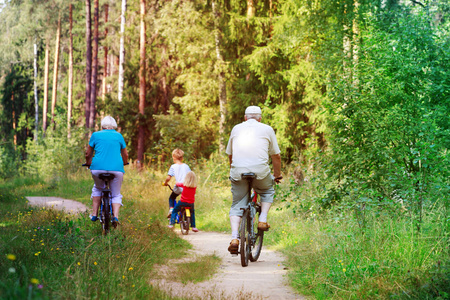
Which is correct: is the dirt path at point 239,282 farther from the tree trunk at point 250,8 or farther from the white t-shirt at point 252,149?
the tree trunk at point 250,8

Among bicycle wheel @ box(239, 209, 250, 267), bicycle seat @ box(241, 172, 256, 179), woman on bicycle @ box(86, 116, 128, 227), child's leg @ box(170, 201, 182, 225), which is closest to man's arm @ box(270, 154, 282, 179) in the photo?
bicycle seat @ box(241, 172, 256, 179)

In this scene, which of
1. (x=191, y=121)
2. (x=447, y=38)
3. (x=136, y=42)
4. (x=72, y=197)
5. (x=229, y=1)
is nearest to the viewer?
(x=447, y=38)

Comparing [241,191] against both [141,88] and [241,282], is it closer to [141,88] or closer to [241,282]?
[241,282]

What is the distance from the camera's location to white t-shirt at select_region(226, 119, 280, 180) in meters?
6.61

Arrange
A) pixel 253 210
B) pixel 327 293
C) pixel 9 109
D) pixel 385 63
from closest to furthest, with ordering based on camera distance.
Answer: pixel 327 293, pixel 253 210, pixel 385 63, pixel 9 109

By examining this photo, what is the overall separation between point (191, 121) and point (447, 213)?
702 inches

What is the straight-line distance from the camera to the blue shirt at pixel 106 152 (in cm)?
772

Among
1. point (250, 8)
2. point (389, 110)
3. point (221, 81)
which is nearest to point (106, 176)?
point (389, 110)

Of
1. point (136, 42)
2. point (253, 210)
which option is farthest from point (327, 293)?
point (136, 42)

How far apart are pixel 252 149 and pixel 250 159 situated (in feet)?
0.49

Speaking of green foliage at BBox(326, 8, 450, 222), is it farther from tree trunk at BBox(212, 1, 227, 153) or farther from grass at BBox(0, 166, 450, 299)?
tree trunk at BBox(212, 1, 227, 153)

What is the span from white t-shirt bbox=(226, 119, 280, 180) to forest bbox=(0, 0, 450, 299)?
148 cm

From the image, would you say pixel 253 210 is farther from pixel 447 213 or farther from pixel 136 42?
pixel 136 42

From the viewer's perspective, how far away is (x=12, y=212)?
32.6 feet
